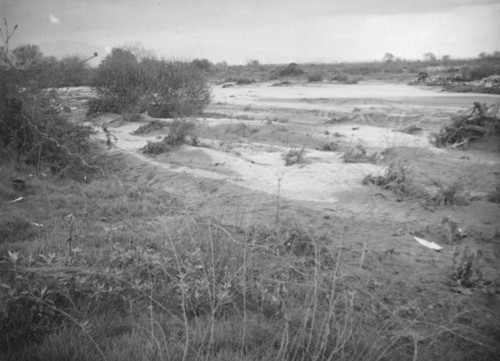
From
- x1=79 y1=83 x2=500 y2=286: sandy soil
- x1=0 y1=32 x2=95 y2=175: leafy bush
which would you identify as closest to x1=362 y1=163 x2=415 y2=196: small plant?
x1=79 y1=83 x2=500 y2=286: sandy soil

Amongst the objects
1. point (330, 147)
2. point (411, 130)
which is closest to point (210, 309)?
point (330, 147)

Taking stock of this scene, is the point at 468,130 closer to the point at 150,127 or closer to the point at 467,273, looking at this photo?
the point at 467,273

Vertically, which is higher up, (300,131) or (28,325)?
(300,131)

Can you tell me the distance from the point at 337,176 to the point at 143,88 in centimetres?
960

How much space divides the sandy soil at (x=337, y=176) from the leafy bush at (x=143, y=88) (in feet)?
3.61

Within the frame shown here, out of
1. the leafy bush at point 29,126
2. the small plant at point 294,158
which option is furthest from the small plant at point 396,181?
the leafy bush at point 29,126

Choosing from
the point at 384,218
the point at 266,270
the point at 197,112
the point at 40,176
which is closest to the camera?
the point at 266,270

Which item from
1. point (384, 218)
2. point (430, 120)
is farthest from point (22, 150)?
point (430, 120)

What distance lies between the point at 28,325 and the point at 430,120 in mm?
11497

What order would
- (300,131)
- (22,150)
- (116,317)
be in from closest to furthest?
(116,317)
(22,150)
(300,131)

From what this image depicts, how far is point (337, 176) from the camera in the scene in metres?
6.38

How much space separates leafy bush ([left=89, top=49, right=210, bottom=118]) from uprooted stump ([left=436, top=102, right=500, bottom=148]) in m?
8.51

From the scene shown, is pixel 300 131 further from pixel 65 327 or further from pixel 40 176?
pixel 65 327

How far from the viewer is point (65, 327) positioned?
199 centimetres
